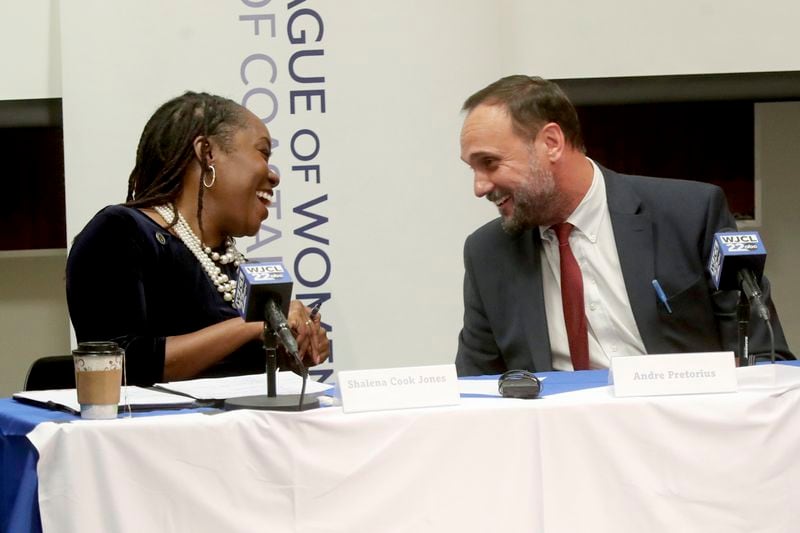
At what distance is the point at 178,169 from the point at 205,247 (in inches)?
9.4

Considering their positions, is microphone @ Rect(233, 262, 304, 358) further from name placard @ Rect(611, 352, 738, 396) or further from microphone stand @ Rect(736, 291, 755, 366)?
microphone stand @ Rect(736, 291, 755, 366)

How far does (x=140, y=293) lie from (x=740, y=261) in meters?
1.42

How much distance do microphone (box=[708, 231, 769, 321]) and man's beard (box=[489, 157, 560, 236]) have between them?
0.69m

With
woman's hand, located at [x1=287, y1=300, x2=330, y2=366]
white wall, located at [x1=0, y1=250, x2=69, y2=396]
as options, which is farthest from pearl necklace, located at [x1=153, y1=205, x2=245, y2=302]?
white wall, located at [x1=0, y1=250, x2=69, y2=396]

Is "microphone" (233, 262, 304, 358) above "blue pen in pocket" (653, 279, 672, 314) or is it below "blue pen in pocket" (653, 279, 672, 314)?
above

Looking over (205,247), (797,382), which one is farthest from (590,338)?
(205,247)

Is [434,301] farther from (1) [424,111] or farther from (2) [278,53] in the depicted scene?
(2) [278,53]

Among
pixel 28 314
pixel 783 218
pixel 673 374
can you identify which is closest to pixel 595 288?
pixel 673 374

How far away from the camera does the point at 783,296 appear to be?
5.37m

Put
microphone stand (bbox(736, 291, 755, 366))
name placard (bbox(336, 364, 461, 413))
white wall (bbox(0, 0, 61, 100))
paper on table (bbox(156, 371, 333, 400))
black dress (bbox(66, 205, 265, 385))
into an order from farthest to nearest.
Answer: white wall (bbox(0, 0, 61, 100)) < black dress (bbox(66, 205, 265, 385)) < microphone stand (bbox(736, 291, 755, 366)) < paper on table (bbox(156, 371, 333, 400)) < name placard (bbox(336, 364, 461, 413))

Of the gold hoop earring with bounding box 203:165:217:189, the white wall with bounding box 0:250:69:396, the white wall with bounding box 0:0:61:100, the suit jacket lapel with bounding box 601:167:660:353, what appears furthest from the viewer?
the white wall with bounding box 0:250:69:396

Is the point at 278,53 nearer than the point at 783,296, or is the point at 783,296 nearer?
the point at 278,53

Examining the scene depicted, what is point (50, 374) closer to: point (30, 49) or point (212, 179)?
point (212, 179)

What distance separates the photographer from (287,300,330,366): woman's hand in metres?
2.69
